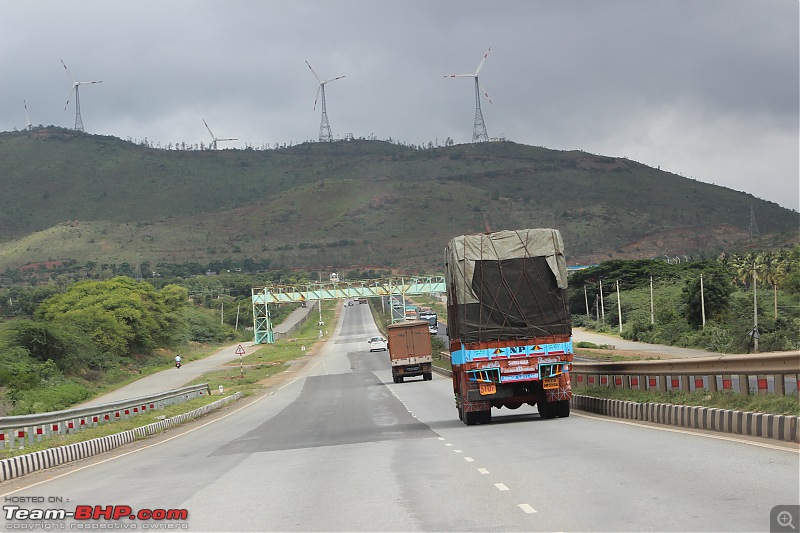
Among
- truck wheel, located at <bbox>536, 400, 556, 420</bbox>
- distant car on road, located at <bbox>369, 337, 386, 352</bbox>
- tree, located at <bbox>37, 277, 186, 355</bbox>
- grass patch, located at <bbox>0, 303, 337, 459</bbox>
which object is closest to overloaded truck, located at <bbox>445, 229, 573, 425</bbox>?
truck wheel, located at <bbox>536, 400, 556, 420</bbox>

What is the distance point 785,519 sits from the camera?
8.66 meters

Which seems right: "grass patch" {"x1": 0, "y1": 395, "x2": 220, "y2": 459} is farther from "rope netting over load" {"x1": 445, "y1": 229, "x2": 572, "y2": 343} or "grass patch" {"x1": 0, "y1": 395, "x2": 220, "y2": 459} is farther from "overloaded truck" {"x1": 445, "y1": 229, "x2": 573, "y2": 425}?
"rope netting over load" {"x1": 445, "y1": 229, "x2": 572, "y2": 343}

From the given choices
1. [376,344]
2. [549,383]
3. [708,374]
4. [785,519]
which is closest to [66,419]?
[549,383]

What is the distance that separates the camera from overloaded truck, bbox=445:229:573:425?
2252cm

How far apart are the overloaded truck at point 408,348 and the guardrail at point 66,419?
1600cm

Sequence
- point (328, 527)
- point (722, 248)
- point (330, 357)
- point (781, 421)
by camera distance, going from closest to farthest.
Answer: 1. point (328, 527)
2. point (781, 421)
3. point (330, 357)
4. point (722, 248)

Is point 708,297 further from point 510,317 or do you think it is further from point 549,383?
point 510,317

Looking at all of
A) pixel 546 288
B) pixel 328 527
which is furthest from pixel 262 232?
pixel 328 527

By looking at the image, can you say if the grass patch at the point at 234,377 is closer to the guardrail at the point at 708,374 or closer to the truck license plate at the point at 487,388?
the truck license plate at the point at 487,388

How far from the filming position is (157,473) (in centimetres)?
1730

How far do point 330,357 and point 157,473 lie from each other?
7069 centimetres

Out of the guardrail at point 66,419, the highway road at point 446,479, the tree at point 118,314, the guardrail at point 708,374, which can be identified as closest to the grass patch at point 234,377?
the guardrail at point 66,419

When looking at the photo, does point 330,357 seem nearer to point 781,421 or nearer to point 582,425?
point 582,425

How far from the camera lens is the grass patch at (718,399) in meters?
15.9
